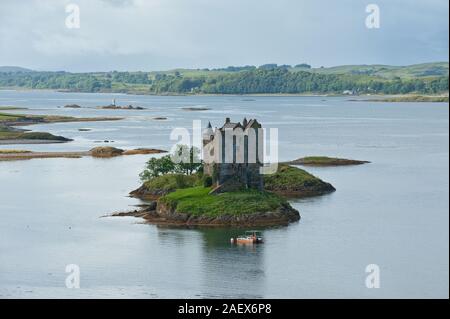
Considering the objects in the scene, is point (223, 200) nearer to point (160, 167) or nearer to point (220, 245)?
point (220, 245)

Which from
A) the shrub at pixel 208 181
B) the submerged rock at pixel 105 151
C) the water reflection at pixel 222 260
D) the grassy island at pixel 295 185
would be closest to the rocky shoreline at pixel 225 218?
the water reflection at pixel 222 260

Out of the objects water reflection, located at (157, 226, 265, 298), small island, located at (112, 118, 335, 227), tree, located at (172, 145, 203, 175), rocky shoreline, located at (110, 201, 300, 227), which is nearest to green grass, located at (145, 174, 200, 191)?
small island, located at (112, 118, 335, 227)

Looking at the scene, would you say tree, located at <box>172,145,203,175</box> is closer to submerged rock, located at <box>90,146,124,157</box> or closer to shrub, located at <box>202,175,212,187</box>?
shrub, located at <box>202,175,212,187</box>

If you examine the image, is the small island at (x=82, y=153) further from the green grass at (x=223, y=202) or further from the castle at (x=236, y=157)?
the green grass at (x=223, y=202)

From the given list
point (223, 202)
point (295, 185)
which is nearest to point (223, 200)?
point (223, 202)

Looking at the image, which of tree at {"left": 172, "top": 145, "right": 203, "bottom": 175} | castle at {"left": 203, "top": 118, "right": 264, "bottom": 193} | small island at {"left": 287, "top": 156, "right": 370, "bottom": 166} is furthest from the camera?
small island at {"left": 287, "top": 156, "right": 370, "bottom": 166}
